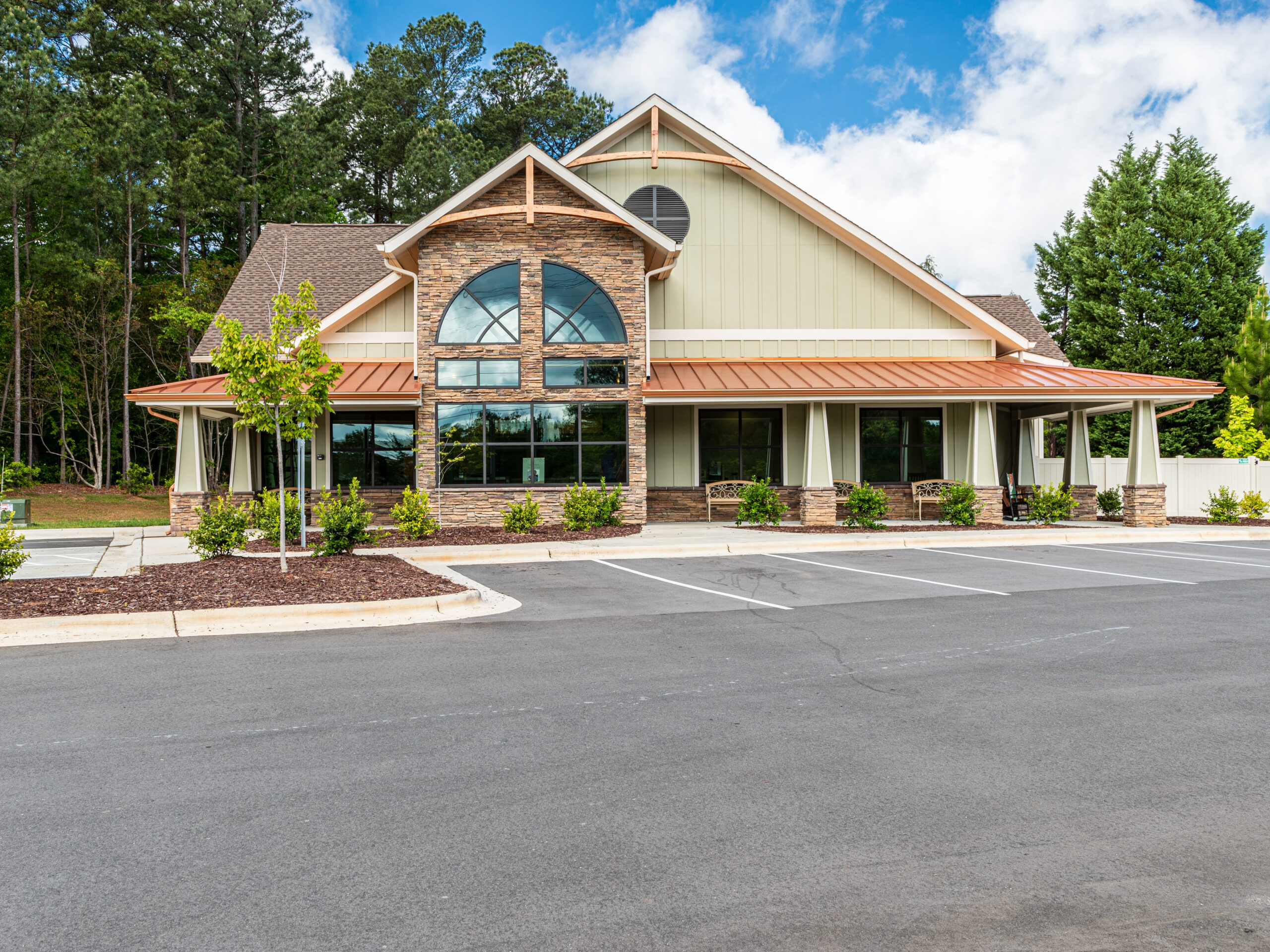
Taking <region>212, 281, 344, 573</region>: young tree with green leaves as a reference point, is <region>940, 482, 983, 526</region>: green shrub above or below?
below

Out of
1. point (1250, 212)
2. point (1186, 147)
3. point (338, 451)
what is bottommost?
point (338, 451)

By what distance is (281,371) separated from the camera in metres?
11.2

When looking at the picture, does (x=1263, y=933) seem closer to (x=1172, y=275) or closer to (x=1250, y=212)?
(x=1172, y=275)

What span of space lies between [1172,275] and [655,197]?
24.9 m

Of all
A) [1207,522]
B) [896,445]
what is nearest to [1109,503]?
[1207,522]

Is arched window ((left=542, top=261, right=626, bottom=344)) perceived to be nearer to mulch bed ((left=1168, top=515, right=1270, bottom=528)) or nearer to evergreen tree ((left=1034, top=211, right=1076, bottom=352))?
mulch bed ((left=1168, top=515, right=1270, bottom=528))

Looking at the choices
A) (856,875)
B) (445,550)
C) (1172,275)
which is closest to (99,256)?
(445,550)

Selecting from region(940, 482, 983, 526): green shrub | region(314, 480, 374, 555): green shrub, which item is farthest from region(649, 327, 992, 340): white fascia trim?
region(314, 480, 374, 555): green shrub

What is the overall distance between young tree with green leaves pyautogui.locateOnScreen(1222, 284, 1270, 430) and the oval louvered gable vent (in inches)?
833

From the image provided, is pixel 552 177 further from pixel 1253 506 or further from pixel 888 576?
pixel 1253 506

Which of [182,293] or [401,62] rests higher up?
[401,62]

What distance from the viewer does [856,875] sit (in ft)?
11.0

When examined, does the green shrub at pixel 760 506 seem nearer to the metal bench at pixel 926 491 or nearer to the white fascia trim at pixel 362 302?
the metal bench at pixel 926 491

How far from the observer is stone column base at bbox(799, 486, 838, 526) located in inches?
753
